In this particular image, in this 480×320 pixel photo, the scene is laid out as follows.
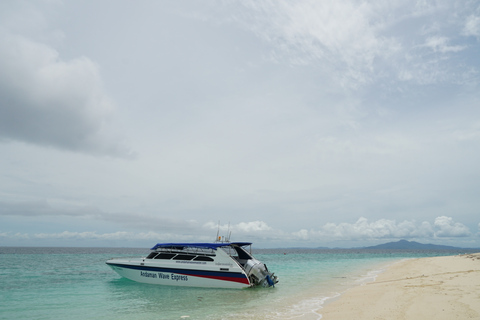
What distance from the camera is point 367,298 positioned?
14.5 m

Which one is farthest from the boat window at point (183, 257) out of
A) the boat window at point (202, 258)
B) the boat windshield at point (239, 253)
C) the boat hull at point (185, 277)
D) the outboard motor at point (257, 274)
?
the outboard motor at point (257, 274)

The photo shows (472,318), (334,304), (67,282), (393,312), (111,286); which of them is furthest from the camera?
(67,282)

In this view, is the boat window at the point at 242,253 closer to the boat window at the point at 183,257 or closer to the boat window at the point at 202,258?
the boat window at the point at 202,258

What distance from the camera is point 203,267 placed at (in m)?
20.4

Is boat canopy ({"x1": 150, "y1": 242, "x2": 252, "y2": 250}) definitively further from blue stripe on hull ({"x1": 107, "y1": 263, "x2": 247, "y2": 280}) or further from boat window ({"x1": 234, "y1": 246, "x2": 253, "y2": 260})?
blue stripe on hull ({"x1": 107, "y1": 263, "x2": 247, "y2": 280})

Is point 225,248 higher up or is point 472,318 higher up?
point 225,248

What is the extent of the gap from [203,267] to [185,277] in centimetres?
149

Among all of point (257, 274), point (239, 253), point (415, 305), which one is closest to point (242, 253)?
point (239, 253)

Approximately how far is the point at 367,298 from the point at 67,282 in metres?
22.9

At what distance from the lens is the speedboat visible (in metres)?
19.8

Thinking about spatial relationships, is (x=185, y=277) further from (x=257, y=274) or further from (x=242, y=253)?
(x=257, y=274)

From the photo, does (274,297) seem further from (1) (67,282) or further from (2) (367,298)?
(1) (67,282)

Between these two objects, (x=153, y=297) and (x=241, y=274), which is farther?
(x=241, y=274)

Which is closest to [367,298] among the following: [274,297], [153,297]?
[274,297]
